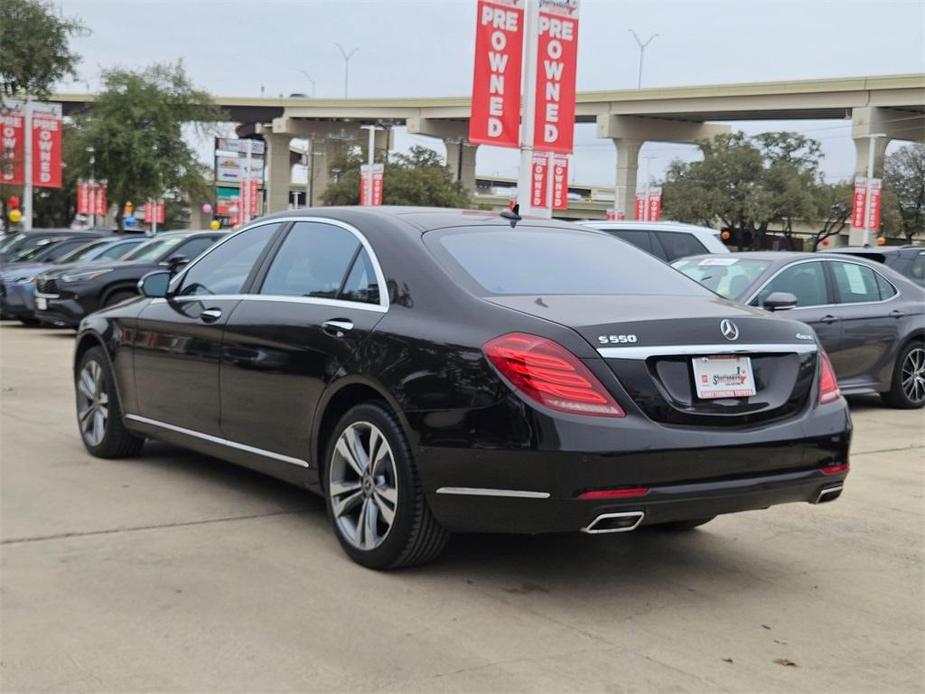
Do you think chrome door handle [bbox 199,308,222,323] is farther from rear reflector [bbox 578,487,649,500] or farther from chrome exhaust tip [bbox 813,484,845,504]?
chrome exhaust tip [bbox 813,484,845,504]

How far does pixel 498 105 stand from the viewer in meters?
17.5

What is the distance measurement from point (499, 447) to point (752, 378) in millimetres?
1094

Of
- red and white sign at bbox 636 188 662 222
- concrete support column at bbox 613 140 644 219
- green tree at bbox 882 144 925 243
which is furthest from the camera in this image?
green tree at bbox 882 144 925 243

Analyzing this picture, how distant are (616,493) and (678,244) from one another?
36.6 feet

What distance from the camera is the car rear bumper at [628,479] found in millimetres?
4078

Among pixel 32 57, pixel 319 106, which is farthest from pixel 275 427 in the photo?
pixel 319 106

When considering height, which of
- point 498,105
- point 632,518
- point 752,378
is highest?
point 498,105

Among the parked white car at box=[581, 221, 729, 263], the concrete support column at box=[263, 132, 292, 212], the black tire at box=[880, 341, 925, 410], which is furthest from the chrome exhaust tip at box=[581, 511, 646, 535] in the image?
the concrete support column at box=[263, 132, 292, 212]

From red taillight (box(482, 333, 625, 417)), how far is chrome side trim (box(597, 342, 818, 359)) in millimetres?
131

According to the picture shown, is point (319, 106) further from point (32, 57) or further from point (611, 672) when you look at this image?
point (611, 672)

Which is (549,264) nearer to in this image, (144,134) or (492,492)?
(492,492)

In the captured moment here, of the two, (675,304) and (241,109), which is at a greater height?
(241,109)

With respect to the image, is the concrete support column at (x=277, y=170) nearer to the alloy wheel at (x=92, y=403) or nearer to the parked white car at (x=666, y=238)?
the parked white car at (x=666, y=238)

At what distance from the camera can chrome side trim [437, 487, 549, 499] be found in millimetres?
4137
